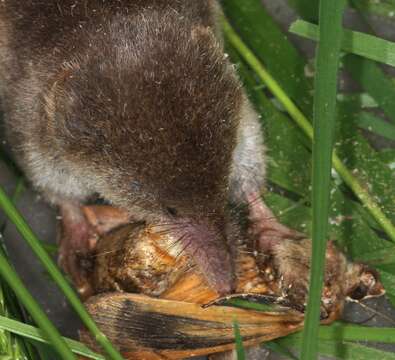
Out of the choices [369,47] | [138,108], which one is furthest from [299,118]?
[138,108]

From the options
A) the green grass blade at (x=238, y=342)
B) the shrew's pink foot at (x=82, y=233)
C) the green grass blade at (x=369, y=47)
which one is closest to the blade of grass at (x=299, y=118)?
the green grass blade at (x=369, y=47)

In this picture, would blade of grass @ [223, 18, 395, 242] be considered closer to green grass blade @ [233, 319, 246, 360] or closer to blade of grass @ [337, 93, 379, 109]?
blade of grass @ [337, 93, 379, 109]

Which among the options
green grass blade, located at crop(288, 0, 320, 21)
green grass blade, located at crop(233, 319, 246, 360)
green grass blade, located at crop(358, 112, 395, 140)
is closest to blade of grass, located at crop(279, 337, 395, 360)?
green grass blade, located at crop(233, 319, 246, 360)

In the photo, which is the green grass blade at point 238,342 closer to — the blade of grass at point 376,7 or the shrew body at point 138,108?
the shrew body at point 138,108

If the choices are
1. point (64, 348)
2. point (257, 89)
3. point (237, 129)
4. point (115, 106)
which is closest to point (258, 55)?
point (257, 89)

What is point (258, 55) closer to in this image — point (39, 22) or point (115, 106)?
point (39, 22)
